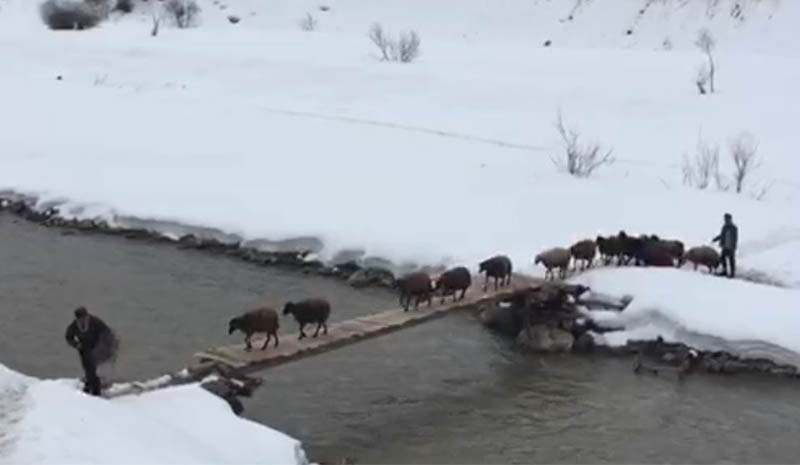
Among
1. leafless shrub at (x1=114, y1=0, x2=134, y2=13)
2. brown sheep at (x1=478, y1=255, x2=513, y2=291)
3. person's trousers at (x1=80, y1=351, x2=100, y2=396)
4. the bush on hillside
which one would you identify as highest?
leafless shrub at (x1=114, y1=0, x2=134, y2=13)

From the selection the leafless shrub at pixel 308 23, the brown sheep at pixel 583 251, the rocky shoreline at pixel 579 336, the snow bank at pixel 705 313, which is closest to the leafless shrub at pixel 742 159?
the brown sheep at pixel 583 251

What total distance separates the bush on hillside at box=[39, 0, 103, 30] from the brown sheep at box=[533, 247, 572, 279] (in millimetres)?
35736

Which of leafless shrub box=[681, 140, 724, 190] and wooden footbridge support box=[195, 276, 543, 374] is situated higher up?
leafless shrub box=[681, 140, 724, 190]

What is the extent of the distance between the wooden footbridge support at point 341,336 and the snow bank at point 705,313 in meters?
1.61

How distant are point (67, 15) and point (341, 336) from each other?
39.0 meters

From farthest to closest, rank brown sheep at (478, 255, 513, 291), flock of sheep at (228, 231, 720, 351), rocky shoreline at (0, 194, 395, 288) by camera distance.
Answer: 1. rocky shoreline at (0, 194, 395, 288)
2. brown sheep at (478, 255, 513, 291)
3. flock of sheep at (228, 231, 720, 351)

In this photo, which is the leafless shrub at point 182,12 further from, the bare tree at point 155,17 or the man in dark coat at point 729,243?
the man in dark coat at point 729,243

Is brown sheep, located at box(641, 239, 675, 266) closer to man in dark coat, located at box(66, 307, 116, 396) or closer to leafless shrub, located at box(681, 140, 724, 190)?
leafless shrub, located at box(681, 140, 724, 190)

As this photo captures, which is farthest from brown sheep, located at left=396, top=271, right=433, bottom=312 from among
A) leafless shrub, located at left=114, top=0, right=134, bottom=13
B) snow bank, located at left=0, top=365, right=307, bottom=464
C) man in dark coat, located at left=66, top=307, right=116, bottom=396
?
leafless shrub, located at left=114, top=0, right=134, bottom=13

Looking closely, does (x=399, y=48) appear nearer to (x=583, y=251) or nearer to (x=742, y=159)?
(x=742, y=159)

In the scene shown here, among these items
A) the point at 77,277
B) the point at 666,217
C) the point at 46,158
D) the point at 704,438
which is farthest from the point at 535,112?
the point at 704,438

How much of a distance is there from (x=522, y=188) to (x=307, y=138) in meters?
7.31

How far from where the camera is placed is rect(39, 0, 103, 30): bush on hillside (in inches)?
2014

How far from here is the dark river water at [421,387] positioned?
47.5 feet
